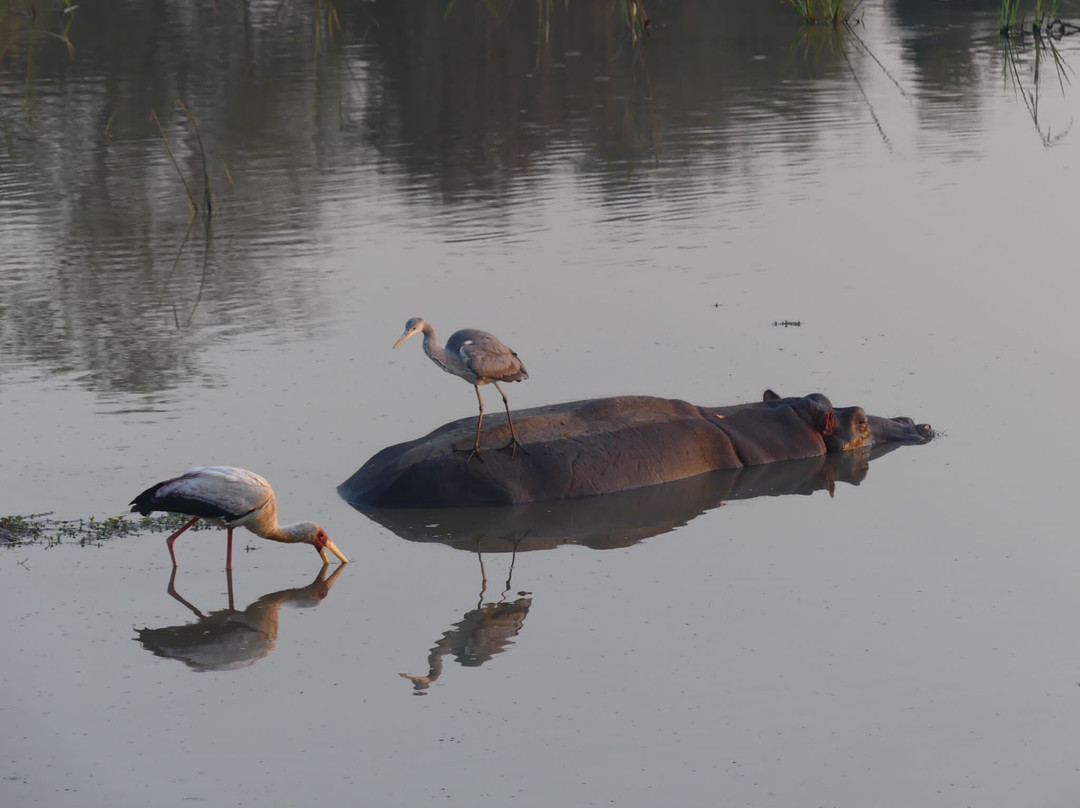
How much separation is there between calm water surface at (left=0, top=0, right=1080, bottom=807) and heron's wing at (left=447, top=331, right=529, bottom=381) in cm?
74

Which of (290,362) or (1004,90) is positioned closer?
(290,362)

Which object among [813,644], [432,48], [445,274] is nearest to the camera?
[813,644]

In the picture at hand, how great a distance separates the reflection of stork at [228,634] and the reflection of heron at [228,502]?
0.89 ft

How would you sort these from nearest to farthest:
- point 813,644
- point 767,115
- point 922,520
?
point 813,644 < point 922,520 < point 767,115

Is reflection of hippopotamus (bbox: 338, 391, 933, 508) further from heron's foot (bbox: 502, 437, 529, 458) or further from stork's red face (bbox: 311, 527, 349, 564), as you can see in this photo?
stork's red face (bbox: 311, 527, 349, 564)

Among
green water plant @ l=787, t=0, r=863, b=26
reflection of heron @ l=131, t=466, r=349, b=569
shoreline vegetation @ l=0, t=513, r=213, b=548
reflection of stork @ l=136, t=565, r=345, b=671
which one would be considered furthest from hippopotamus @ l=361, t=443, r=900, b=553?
green water plant @ l=787, t=0, r=863, b=26

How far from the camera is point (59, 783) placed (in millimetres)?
6137

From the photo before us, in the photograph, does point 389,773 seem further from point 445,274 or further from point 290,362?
point 445,274

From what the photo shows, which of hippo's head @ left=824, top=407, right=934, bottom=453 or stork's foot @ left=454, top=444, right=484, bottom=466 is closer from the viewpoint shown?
stork's foot @ left=454, top=444, right=484, bottom=466

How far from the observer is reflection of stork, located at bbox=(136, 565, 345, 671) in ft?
24.2

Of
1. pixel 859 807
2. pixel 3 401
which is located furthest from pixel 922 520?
pixel 3 401

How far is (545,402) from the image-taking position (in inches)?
414

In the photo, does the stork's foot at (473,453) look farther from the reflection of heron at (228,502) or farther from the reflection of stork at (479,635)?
the reflection of stork at (479,635)

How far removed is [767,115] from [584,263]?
7255 millimetres
